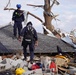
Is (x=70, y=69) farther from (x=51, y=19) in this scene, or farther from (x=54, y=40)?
(x=51, y=19)

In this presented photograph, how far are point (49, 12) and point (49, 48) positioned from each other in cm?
843

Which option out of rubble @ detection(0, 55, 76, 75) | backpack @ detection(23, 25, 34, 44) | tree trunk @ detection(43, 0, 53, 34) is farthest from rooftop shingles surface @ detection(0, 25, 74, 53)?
tree trunk @ detection(43, 0, 53, 34)

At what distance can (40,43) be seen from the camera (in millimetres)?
15242

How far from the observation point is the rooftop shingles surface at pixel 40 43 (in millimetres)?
13683

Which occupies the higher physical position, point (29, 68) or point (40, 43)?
point (40, 43)

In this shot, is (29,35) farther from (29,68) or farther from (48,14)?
(48,14)

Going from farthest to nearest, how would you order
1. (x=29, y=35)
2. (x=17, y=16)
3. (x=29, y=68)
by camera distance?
(x=17, y=16), (x=29, y=35), (x=29, y=68)

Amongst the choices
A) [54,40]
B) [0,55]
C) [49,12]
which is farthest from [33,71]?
[49,12]

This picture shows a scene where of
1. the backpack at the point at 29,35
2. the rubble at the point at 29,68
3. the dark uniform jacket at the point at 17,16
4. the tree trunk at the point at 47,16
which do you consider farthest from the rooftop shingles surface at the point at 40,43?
the tree trunk at the point at 47,16

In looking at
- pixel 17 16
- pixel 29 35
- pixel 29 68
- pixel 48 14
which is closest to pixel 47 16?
pixel 48 14

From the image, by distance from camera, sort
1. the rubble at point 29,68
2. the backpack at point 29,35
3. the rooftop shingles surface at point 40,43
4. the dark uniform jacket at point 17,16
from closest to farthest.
→ 1. the rubble at point 29,68
2. the backpack at point 29,35
3. the rooftop shingles surface at point 40,43
4. the dark uniform jacket at point 17,16

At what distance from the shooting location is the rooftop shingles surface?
44.9 feet

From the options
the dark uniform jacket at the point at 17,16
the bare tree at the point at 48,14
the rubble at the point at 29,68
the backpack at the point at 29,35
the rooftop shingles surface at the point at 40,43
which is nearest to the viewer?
the rubble at the point at 29,68

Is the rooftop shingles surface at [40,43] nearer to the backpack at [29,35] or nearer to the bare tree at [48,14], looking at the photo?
the backpack at [29,35]
